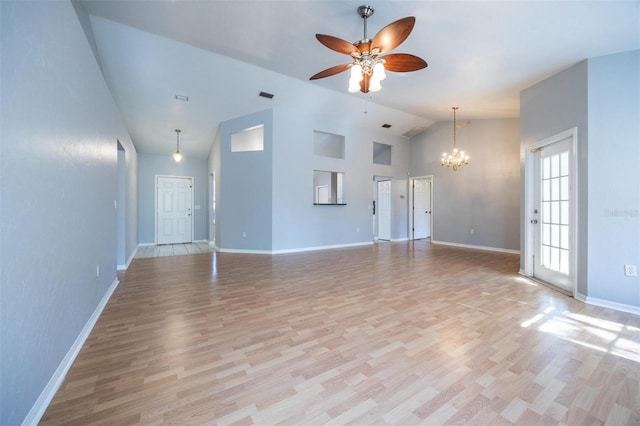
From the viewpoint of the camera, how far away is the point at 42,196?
1.49 metres

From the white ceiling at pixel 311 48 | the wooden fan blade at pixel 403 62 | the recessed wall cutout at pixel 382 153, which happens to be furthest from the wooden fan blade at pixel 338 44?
the recessed wall cutout at pixel 382 153

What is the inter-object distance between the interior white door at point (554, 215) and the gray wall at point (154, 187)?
8527mm

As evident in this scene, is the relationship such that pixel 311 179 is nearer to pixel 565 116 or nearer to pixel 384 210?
pixel 384 210

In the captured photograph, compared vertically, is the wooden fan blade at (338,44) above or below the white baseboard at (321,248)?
above

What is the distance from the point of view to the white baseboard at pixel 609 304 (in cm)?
282

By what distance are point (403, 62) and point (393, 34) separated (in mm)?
394

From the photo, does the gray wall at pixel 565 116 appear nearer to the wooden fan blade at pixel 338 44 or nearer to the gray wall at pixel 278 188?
the wooden fan blade at pixel 338 44

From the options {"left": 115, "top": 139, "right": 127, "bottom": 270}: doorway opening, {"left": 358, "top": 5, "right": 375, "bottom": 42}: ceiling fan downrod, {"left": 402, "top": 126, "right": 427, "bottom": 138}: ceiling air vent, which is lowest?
{"left": 115, "top": 139, "right": 127, "bottom": 270}: doorway opening

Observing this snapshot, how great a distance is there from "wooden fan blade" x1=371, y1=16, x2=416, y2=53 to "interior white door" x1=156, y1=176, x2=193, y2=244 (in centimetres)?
773

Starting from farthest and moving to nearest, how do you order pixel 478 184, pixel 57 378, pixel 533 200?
pixel 478 184
pixel 533 200
pixel 57 378

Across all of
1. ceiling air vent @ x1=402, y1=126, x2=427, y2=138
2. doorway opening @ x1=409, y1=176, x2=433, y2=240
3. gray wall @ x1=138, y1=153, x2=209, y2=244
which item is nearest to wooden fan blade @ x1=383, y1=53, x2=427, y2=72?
ceiling air vent @ x1=402, y1=126, x2=427, y2=138

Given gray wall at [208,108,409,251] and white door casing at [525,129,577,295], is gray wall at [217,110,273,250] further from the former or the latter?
white door casing at [525,129,577,295]

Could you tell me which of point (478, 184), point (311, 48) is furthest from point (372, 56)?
point (478, 184)

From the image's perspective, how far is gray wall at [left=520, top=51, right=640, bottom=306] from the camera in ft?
9.40
